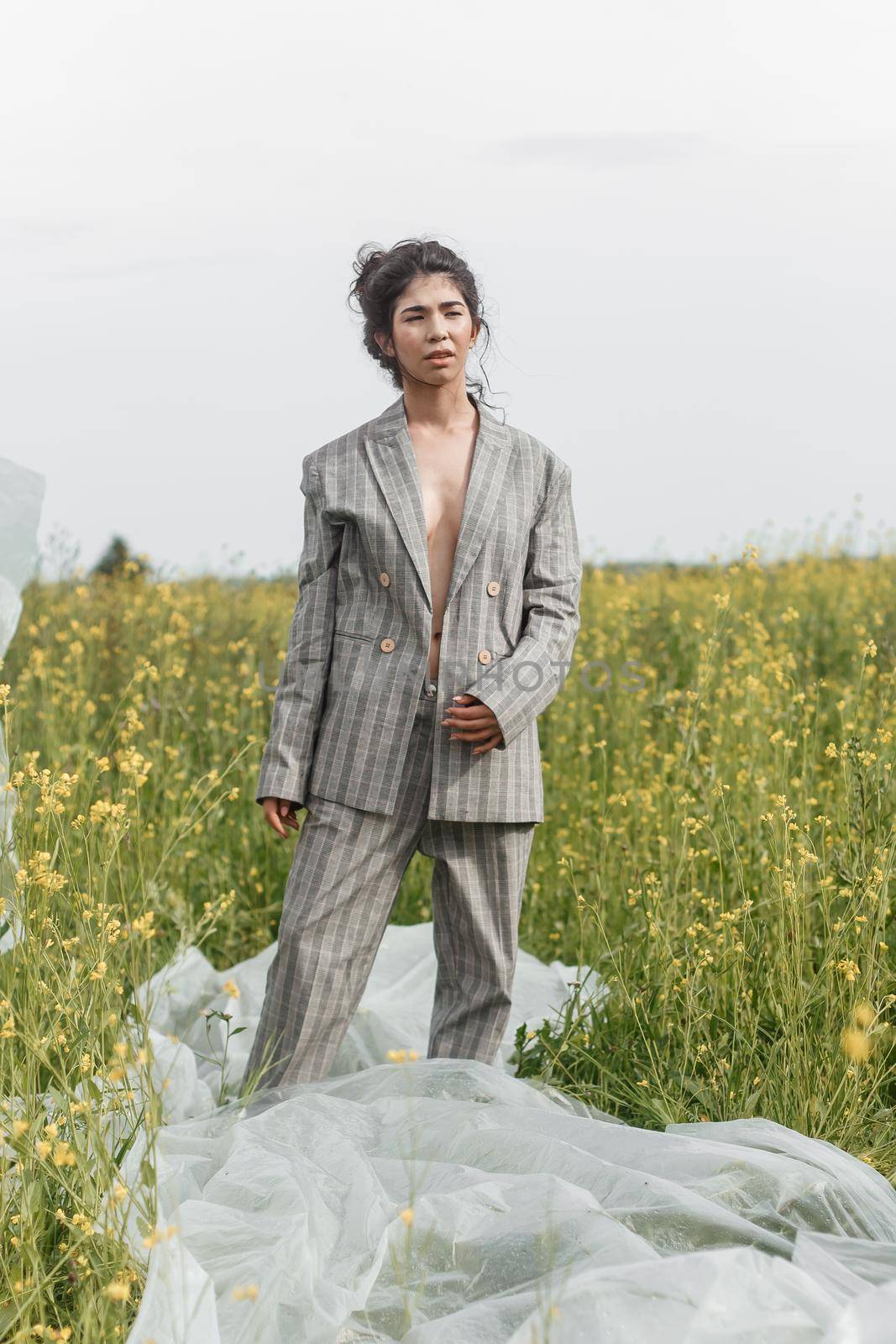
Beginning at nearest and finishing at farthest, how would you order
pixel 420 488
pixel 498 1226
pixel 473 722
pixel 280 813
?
pixel 498 1226 < pixel 473 722 < pixel 420 488 < pixel 280 813

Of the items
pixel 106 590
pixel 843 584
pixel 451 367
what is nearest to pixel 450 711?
pixel 451 367

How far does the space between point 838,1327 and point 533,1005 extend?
77.9 inches

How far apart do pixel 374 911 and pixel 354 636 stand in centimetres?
62

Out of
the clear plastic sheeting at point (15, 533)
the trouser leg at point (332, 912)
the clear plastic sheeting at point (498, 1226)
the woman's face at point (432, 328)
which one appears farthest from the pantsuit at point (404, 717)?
the clear plastic sheeting at point (15, 533)

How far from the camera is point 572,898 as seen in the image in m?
4.16

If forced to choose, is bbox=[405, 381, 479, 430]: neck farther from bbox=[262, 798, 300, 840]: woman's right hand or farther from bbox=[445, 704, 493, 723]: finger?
bbox=[262, 798, 300, 840]: woman's right hand

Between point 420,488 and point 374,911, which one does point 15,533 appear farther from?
point 374,911

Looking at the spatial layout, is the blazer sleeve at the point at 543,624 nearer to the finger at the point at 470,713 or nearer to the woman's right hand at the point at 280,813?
the finger at the point at 470,713

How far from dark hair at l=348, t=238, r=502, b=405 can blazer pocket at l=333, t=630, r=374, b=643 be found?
619 mm

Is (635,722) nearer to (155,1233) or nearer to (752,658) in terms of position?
(752,658)

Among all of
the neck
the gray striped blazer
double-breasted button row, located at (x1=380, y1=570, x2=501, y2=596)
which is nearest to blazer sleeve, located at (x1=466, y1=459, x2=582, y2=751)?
the gray striped blazer

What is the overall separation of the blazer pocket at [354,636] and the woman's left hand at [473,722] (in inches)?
9.5

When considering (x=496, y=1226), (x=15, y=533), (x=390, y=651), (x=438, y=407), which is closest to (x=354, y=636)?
(x=390, y=651)

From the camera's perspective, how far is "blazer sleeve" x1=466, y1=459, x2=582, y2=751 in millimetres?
2701
